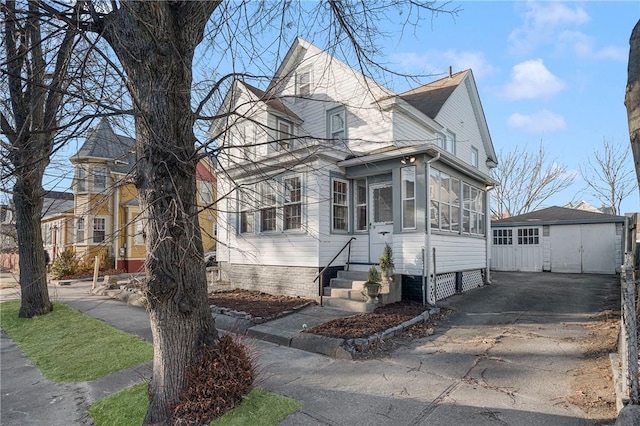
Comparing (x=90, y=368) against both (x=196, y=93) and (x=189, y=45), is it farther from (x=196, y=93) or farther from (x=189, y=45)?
(x=189, y=45)

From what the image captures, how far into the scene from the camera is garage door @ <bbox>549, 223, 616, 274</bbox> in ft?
48.9

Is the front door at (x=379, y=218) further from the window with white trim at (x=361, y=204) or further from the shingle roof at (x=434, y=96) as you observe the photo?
the shingle roof at (x=434, y=96)

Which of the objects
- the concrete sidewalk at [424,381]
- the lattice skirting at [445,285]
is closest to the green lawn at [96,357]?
the concrete sidewalk at [424,381]

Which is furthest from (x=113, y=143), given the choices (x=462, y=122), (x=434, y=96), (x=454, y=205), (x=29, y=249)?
(x=462, y=122)

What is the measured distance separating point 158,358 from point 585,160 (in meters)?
31.0

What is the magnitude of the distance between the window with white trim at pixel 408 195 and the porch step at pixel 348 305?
92.2 inches

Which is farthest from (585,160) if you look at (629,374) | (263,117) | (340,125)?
(629,374)

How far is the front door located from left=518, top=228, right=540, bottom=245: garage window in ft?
35.6

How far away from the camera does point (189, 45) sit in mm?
3787

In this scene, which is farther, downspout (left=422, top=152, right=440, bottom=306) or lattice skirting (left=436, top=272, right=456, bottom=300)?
lattice skirting (left=436, top=272, right=456, bottom=300)

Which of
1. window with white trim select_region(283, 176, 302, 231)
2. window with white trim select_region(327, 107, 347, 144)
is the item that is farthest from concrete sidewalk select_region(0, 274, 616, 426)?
window with white trim select_region(327, 107, 347, 144)

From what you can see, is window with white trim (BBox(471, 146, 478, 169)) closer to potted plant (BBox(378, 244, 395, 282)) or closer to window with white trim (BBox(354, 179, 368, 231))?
window with white trim (BBox(354, 179, 368, 231))

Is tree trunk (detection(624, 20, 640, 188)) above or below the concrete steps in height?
above

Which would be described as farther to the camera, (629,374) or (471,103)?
(471,103)
